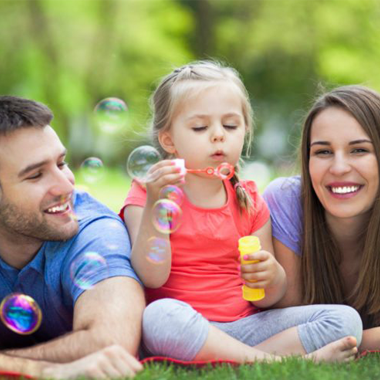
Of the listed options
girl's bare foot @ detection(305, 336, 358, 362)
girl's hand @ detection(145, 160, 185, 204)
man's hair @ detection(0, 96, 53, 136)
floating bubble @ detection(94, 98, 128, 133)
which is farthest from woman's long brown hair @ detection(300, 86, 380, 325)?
man's hair @ detection(0, 96, 53, 136)

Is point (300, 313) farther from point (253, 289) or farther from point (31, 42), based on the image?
point (31, 42)

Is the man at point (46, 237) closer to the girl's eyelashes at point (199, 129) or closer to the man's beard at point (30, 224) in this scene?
the man's beard at point (30, 224)

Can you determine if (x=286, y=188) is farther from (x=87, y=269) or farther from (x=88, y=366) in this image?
(x=88, y=366)

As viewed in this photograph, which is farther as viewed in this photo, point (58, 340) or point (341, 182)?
point (341, 182)

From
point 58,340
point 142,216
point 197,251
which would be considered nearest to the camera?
point 58,340

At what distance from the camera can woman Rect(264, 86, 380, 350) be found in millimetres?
3240

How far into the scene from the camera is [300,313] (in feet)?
10.1

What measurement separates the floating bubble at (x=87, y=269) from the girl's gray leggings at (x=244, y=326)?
245 mm

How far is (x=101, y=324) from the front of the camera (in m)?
2.74

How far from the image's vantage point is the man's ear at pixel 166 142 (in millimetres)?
3266

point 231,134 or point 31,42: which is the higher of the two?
point 31,42

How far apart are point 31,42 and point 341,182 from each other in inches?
557

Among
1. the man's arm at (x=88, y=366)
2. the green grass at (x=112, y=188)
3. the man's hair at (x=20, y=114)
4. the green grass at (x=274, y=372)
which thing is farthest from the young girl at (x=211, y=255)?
the green grass at (x=112, y=188)

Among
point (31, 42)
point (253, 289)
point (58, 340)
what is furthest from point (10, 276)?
point (31, 42)
